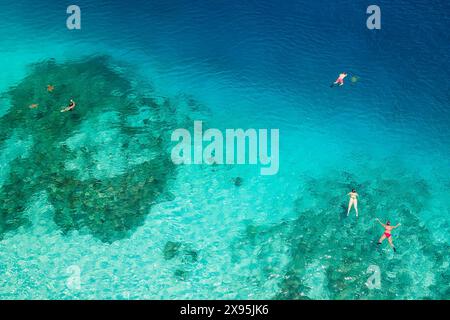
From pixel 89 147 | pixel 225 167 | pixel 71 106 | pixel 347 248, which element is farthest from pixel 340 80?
pixel 71 106

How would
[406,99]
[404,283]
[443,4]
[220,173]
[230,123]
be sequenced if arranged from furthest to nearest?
[443,4] → [406,99] → [230,123] → [220,173] → [404,283]

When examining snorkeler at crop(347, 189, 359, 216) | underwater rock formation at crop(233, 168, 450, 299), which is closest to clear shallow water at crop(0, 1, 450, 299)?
underwater rock formation at crop(233, 168, 450, 299)

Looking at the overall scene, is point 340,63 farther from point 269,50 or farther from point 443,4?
point 443,4

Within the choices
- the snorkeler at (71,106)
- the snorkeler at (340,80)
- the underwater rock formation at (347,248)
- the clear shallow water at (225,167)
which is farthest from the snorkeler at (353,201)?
the snorkeler at (71,106)

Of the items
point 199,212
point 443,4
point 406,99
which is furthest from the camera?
point 443,4

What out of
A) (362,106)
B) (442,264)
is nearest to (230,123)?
(362,106)

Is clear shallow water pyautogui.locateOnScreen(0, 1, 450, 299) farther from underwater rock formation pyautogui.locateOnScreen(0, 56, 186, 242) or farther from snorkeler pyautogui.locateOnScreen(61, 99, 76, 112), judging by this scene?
snorkeler pyautogui.locateOnScreen(61, 99, 76, 112)
